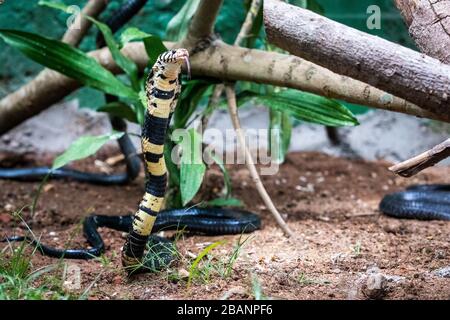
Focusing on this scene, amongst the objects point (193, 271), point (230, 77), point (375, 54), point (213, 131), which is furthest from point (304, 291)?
point (213, 131)

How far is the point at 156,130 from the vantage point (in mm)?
2625

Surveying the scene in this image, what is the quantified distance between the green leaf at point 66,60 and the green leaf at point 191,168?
0.49 meters

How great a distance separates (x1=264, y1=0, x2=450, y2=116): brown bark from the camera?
2.40 m


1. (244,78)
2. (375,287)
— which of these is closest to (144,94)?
(244,78)

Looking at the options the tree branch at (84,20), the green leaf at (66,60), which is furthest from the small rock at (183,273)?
the tree branch at (84,20)

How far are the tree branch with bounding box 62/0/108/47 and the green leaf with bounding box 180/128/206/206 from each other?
152 centimetres

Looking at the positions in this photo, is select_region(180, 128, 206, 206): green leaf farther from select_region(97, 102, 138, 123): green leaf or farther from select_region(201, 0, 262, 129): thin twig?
select_region(97, 102, 138, 123): green leaf

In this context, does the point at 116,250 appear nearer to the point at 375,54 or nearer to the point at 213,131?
the point at 375,54

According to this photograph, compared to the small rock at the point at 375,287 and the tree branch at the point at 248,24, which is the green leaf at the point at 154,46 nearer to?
the tree branch at the point at 248,24

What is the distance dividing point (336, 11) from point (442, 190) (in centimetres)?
189

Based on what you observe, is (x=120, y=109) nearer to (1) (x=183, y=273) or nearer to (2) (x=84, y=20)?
(2) (x=84, y=20)

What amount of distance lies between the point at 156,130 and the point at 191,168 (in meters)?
1.22

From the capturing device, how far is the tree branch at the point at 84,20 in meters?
4.91

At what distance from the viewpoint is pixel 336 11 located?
5848 millimetres
